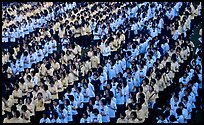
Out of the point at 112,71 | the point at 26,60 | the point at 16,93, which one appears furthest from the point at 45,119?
the point at 26,60

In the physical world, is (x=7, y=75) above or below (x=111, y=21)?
below

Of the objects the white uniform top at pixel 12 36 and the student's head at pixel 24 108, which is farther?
the white uniform top at pixel 12 36

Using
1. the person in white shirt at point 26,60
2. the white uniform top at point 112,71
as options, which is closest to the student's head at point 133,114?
the white uniform top at point 112,71

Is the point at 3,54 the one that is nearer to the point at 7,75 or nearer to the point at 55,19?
the point at 7,75

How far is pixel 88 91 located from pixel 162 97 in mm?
2383

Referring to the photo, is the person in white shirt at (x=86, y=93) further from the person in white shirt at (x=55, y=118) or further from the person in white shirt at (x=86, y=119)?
the person in white shirt at (x=55, y=118)

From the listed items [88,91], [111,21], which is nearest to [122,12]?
[111,21]

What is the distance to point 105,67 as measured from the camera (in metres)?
13.8

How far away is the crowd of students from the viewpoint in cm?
1109

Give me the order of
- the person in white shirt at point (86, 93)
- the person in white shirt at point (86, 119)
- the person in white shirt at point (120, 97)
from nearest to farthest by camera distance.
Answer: the person in white shirt at point (86, 119) < the person in white shirt at point (120, 97) < the person in white shirt at point (86, 93)

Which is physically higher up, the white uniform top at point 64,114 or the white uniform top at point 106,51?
the white uniform top at point 106,51

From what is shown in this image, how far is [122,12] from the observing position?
20.5 m

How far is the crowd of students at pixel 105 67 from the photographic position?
36.4 ft

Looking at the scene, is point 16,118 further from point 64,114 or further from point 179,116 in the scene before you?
point 179,116
